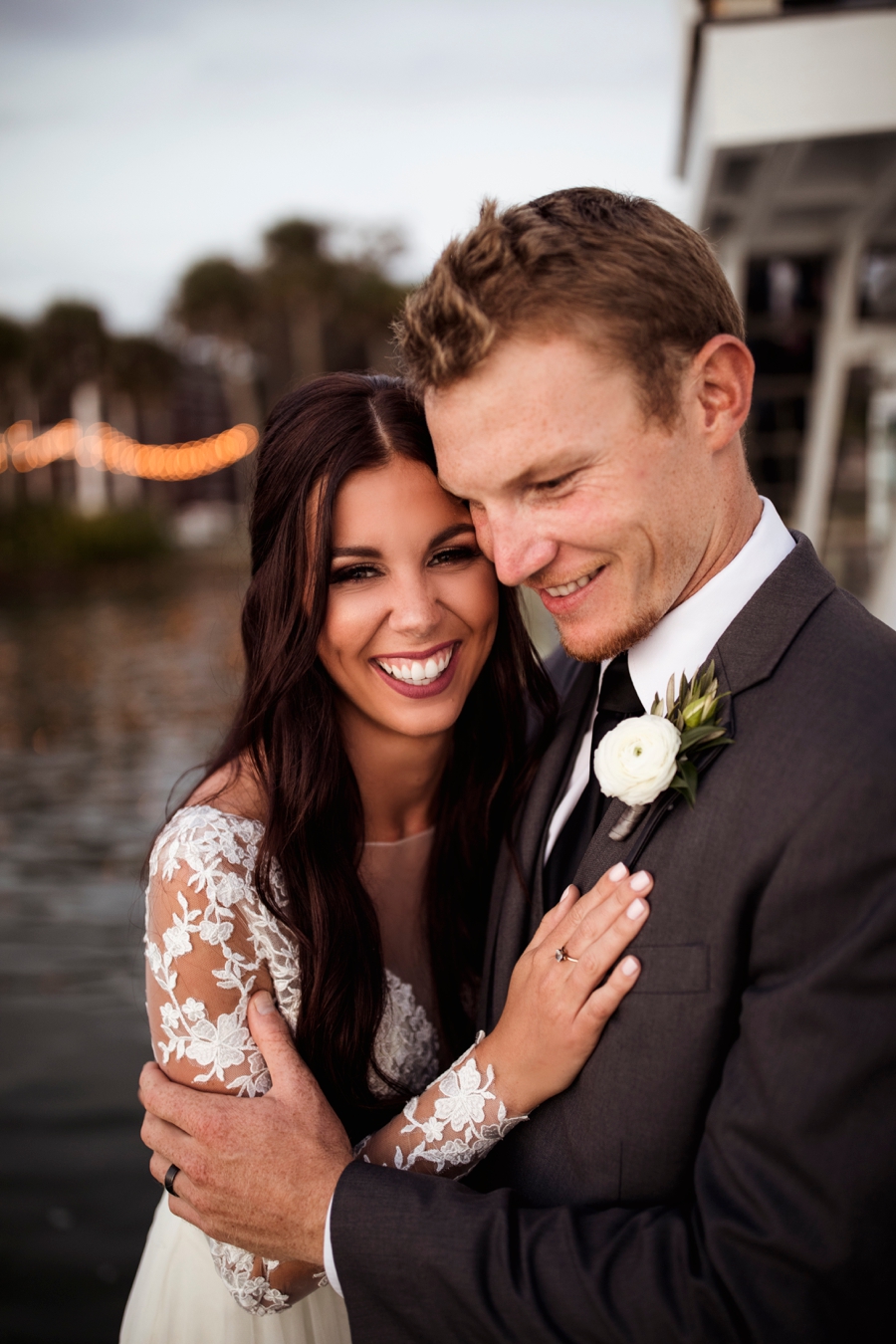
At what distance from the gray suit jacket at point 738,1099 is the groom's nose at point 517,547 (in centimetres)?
36

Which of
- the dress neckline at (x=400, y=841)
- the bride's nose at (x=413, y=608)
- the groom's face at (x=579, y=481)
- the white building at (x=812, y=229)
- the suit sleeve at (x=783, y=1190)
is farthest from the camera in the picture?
the white building at (x=812, y=229)

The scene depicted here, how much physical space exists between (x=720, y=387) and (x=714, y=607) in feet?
1.27

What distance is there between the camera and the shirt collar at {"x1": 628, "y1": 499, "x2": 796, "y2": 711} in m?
1.85

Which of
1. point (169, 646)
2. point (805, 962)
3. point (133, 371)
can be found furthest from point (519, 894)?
point (133, 371)

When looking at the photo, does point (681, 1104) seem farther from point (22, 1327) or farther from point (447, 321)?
point (22, 1327)

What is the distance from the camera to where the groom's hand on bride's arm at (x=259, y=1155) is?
5.77 ft

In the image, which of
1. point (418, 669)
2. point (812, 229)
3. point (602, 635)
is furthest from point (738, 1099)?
point (812, 229)

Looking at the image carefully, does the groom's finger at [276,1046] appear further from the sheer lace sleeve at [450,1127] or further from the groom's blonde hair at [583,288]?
the groom's blonde hair at [583,288]

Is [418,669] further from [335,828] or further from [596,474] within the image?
[596,474]

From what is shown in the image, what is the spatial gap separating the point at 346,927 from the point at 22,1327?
9.21 feet

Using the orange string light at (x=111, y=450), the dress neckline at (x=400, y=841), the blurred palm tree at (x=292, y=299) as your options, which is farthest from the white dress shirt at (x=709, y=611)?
the blurred palm tree at (x=292, y=299)

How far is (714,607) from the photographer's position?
1.86 m

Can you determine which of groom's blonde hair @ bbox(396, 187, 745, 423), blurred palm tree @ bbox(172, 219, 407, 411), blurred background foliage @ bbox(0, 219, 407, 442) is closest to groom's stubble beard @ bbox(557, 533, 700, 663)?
groom's blonde hair @ bbox(396, 187, 745, 423)

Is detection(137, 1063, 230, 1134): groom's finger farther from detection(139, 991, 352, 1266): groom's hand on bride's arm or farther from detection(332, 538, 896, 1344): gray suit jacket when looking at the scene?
detection(332, 538, 896, 1344): gray suit jacket
